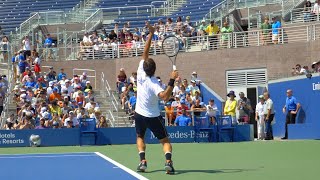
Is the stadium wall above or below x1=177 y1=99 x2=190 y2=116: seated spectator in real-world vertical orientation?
below

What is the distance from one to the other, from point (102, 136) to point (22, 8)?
22.2 meters

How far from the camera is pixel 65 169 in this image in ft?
41.9

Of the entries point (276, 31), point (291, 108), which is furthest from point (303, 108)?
point (276, 31)

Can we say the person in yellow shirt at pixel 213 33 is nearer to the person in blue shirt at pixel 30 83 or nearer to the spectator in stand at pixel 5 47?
the person in blue shirt at pixel 30 83

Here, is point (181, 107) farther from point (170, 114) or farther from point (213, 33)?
point (213, 33)

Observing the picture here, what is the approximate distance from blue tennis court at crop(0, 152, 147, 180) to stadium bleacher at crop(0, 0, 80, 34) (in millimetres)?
29879

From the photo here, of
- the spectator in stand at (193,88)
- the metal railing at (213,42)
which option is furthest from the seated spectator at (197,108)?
the metal railing at (213,42)

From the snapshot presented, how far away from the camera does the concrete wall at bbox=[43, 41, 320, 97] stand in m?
31.5

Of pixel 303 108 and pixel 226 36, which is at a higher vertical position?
pixel 226 36

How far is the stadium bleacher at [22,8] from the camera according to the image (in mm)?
44719

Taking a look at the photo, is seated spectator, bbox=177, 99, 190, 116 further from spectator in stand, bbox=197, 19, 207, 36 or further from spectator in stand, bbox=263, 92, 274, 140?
spectator in stand, bbox=197, 19, 207, 36

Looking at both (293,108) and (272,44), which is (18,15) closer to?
(272,44)

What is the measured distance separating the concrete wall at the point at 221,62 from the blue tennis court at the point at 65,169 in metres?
17.5

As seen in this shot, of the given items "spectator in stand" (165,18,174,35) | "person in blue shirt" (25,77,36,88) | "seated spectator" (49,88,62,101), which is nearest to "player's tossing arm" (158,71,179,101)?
"seated spectator" (49,88,62,101)
